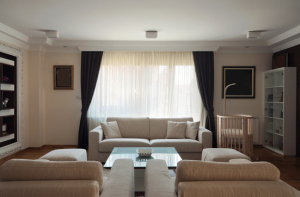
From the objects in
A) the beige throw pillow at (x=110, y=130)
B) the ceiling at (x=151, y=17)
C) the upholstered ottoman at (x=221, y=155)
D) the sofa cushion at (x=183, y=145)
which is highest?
the ceiling at (x=151, y=17)

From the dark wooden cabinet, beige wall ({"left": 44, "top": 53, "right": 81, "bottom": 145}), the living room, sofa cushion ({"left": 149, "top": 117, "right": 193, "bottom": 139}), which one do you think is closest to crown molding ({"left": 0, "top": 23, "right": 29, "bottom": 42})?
the living room

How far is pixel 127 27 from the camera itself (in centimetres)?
442

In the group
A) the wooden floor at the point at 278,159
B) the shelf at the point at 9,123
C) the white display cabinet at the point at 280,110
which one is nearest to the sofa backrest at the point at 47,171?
the wooden floor at the point at 278,159

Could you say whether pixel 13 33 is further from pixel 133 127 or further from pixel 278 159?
pixel 278 159

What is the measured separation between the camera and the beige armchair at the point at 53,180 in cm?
142

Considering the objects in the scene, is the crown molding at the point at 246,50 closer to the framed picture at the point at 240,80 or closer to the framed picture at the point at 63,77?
the framed picture at the point at 240,80

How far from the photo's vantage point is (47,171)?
60.3 inches

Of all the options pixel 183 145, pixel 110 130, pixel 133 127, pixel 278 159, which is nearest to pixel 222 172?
pixel 183 145

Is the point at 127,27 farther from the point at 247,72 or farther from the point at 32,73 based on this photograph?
the point at 247,72

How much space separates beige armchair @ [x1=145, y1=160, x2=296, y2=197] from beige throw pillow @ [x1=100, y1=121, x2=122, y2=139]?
3.14 m

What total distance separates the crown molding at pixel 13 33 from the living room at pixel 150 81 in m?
0.03

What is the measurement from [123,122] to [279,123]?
140 inches

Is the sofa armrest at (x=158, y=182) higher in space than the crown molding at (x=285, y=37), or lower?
lower

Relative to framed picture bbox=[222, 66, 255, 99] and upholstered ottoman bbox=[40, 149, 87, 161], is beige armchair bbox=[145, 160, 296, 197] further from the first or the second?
framed picture bbox=[222, 66, 255, 99]
